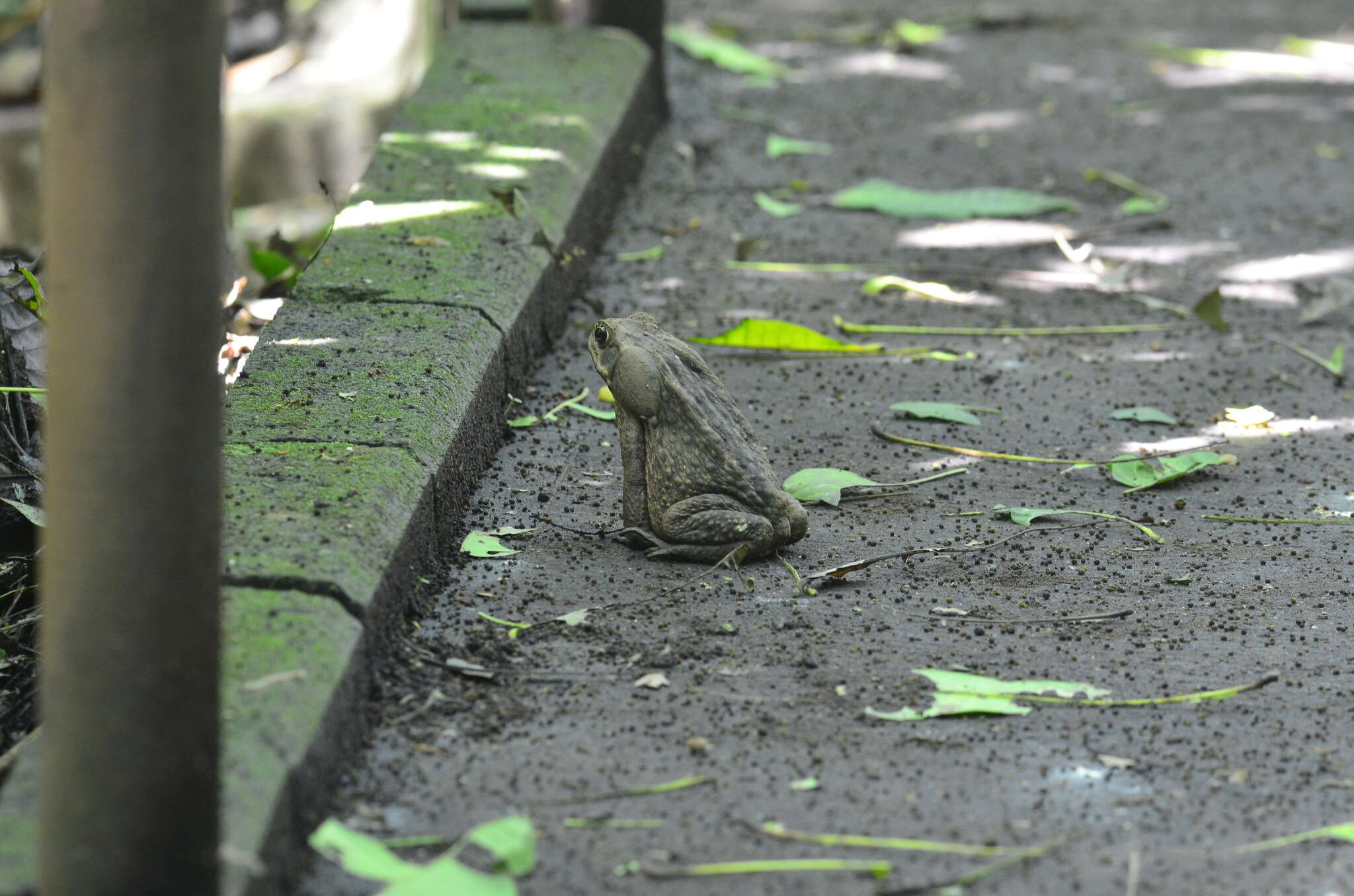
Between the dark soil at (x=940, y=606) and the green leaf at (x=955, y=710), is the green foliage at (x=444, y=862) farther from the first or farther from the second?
the green leaf at (x=955, y=710)

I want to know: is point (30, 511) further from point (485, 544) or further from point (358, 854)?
point (358, 854)

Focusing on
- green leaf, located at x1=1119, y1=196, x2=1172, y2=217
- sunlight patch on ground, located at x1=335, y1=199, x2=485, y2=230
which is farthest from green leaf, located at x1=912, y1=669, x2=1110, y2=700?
green leaf, located at x1=1119, y1=196, x2=1172, y2=217

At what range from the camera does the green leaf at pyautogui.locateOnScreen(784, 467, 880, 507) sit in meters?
3.61

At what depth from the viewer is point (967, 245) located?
5754 mm

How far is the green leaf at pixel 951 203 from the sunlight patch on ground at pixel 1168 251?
41 centimetres

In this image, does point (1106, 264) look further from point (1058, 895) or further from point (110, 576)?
point (110, 576)

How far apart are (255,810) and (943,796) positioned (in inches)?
44.6

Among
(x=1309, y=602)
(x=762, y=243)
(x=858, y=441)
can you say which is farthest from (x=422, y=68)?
(x=1309, y=602)

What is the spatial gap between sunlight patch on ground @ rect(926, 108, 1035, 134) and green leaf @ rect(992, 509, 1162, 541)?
3.92 metres

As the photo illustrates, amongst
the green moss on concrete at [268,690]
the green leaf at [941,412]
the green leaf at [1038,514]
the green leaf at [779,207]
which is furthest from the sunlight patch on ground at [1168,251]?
the green moss on concrete at [268,690]

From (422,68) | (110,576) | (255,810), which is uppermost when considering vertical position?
(110,576)

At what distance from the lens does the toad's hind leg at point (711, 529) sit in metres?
3.23

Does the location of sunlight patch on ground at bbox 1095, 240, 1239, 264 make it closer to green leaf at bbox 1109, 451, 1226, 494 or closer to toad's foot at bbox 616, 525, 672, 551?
green leaf at bbox 1109, 451, 1226, 494

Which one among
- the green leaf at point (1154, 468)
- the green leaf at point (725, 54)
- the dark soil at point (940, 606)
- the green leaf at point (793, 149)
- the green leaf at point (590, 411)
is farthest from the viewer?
the green leaf at point (725, 54)
